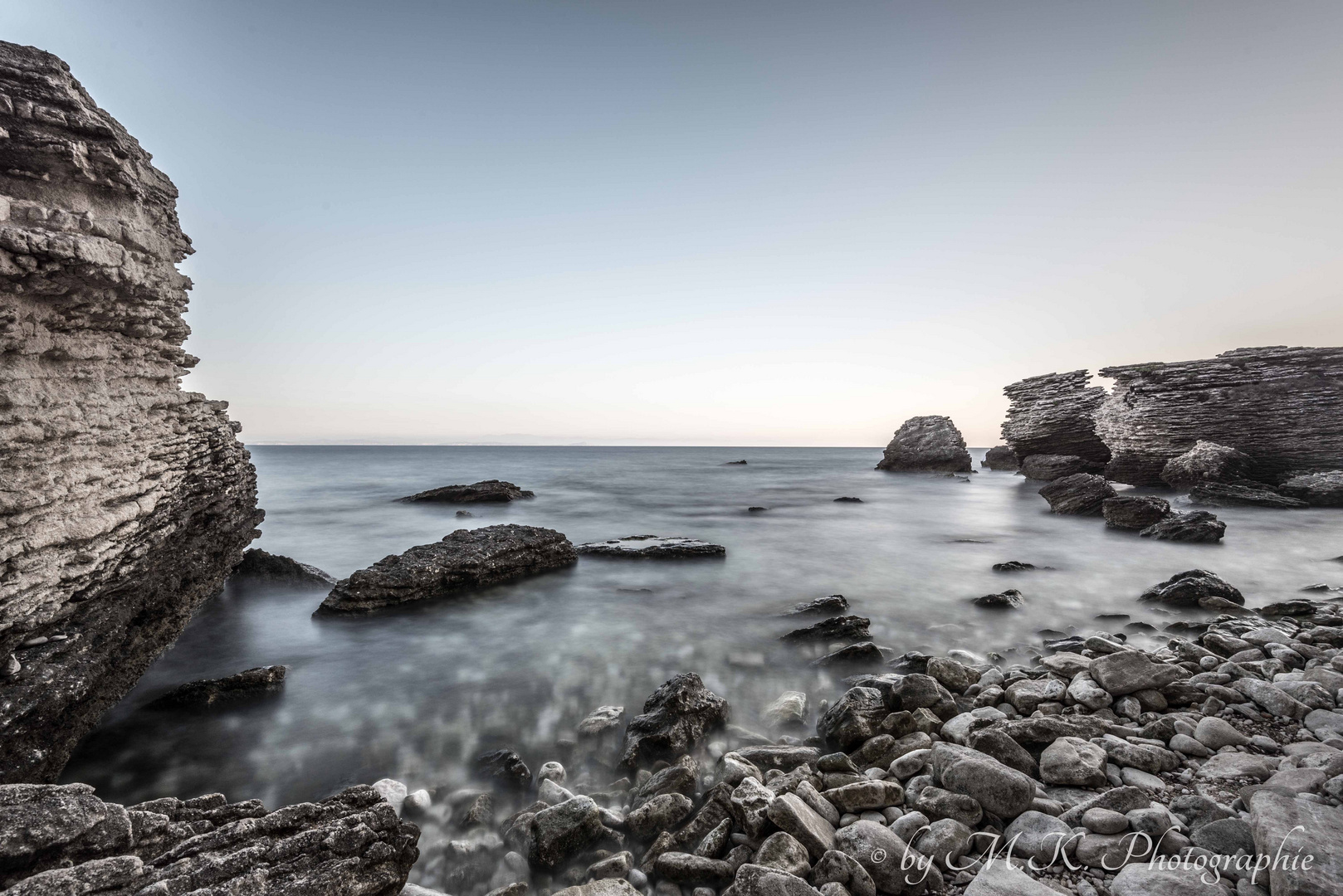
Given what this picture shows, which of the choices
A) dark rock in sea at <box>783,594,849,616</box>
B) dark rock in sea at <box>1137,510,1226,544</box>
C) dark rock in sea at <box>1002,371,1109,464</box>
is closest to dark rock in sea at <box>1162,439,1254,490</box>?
dark rock in sea at <box>1002,371,1109,464</box>

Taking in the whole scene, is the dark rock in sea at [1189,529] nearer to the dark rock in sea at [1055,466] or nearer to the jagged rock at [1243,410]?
the jagged rock at [1243,410]

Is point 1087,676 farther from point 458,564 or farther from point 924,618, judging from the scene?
point 458,564

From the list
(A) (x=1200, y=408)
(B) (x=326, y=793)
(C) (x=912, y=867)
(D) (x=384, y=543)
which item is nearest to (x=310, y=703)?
(B) (x=326, y=793)

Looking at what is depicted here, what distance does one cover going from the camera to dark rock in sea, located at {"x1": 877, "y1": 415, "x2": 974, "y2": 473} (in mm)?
31797

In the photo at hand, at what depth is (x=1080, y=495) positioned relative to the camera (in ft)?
46.5

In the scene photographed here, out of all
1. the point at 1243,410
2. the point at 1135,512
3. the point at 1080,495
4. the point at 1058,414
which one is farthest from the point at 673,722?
the point at 1058,414

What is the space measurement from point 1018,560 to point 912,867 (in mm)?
8609

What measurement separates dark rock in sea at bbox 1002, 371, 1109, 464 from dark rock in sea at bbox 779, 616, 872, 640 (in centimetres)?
2259

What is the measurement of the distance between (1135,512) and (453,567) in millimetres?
13311

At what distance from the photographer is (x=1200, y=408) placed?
17.4m

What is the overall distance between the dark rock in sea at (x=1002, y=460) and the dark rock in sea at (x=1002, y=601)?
31416mm

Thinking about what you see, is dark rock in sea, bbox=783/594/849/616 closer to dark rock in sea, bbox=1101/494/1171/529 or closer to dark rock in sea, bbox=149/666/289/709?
dark rock in sea, bbox=149/666/289/709

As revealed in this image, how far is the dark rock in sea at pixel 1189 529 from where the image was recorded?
9.91 m

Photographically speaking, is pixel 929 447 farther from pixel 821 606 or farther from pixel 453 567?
pixel 453 567
